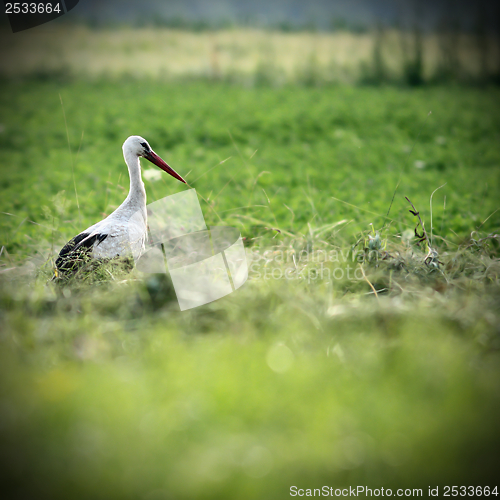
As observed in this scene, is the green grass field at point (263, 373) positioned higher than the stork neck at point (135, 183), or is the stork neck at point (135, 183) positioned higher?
the stork neck at point (135, 183)

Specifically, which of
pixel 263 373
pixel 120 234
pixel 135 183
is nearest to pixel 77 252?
pixel 120 234

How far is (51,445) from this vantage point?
1491mm

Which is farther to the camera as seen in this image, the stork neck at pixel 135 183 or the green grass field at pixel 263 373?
the stork neck at pixel 135 183

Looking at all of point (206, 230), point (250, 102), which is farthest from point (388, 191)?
point (250, 102)

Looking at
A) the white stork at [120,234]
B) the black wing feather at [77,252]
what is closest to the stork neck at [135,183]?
the white stork at [120,234]

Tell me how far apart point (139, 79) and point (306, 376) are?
1321 centimetres

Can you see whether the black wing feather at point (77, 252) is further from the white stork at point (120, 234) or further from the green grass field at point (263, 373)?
the green grass field at point (263, 373)

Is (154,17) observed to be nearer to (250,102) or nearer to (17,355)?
(250,102)

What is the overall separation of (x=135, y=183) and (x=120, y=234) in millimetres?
472

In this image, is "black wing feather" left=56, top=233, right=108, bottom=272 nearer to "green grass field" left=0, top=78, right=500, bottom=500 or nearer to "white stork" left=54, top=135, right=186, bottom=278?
"white stork" left=54, top=135, right=186, bottom=278

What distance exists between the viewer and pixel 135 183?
11.3ft

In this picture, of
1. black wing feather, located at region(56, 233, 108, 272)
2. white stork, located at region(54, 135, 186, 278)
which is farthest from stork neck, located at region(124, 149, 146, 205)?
black wing feather, located at region(56, 233, 108, 272)

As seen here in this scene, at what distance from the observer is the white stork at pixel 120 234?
3049mm

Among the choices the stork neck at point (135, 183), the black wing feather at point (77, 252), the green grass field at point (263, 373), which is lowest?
the green grass field at point (263, 373)
